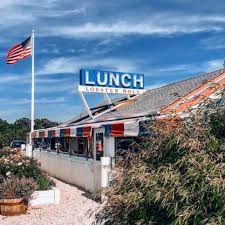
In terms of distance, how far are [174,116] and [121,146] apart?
9922 mm

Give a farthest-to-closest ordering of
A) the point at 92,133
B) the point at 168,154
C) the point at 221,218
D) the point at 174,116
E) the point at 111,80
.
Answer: the point at 111,80, the point at 92,133, the point at 174,116, the point at 168,154, the point at 221,218

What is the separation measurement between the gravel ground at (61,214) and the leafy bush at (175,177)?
4117 millimetres

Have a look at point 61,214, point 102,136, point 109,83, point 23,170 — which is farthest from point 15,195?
point 109,83

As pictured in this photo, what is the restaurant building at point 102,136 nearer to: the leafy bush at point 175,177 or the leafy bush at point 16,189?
the leafy bush at point 16,189

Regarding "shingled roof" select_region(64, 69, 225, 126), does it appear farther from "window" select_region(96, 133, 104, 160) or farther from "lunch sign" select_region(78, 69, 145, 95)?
"window" select_region(96, 133, 104, 160)

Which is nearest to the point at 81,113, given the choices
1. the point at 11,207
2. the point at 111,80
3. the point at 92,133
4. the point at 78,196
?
the point at 111,80

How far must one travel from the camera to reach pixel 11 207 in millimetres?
11164

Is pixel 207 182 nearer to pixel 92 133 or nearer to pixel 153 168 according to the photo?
pixel 153 168

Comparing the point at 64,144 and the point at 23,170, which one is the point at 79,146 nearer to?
the point at 64,144

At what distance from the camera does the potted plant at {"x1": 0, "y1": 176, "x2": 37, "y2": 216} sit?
11172 mm

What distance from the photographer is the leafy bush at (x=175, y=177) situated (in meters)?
3.95

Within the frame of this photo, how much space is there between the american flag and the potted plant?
20.6 metres

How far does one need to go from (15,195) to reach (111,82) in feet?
46.8

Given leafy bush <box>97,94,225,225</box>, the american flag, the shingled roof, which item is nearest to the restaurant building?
the shingled roof
